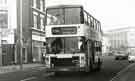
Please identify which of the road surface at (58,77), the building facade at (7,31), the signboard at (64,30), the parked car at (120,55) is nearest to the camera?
the road surface at (58,77)

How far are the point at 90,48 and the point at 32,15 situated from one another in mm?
25211

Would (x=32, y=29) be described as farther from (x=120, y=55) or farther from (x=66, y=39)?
(x=66, y=39)

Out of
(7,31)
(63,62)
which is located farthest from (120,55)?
(63,62)

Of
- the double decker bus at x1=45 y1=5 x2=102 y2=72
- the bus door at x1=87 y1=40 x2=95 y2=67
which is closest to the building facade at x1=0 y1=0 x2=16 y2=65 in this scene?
the bus door at x1=87 y1=40 x2=95 y2=67

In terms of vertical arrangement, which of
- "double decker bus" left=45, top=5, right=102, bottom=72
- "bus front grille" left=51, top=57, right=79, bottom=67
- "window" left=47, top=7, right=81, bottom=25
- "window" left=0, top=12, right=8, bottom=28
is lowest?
"bus front grille" left=51, top=57, right=79, bottom=67

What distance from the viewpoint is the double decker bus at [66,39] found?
64.8ft

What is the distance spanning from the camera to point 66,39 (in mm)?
20031

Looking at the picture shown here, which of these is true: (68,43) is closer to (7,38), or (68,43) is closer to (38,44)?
(7,38)

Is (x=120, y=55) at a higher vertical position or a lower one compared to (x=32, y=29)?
lower

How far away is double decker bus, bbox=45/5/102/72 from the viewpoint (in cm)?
1975

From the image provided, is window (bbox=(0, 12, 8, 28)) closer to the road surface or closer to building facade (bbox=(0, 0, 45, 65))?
building facade (bbox=(0, 0, 45, 65))

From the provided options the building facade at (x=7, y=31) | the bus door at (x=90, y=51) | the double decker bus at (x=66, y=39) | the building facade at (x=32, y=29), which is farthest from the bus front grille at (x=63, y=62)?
the building facade at (x=32, y=29)

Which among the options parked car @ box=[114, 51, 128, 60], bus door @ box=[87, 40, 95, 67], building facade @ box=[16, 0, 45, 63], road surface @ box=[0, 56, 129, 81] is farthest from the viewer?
parked car @ box=[114, 51, 128, 60]

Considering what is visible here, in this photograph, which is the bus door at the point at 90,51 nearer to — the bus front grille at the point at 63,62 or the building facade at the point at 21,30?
the bus front grille at the point at 63,62
